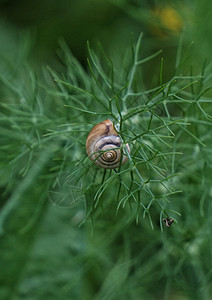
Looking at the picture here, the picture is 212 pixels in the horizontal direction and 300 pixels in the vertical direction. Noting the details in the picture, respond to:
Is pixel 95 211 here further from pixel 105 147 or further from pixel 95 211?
pixel 105 147

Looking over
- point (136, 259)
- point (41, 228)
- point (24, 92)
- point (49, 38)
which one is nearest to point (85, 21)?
point (49, 38)

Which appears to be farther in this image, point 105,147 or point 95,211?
point 95,211

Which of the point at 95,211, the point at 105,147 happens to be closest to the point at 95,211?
the point at 95,211

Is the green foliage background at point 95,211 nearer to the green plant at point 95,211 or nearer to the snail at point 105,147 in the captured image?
the green plant at point 95,211

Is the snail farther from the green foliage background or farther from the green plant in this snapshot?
the green plant

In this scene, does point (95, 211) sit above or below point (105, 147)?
below

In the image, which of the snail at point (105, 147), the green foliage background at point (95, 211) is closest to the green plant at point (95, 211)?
the green foliage background at point (95, 211)
